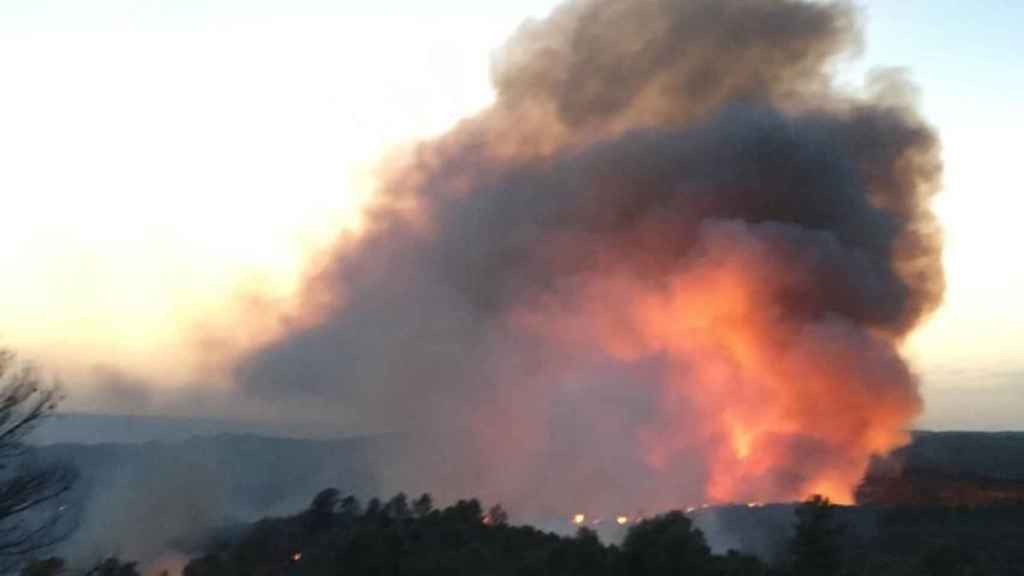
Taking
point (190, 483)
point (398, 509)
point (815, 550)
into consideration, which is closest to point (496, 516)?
point (398, 509)

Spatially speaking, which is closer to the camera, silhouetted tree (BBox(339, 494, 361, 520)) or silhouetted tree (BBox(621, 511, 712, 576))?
silhouetted tree (BBox(621, 511, 712, 576))

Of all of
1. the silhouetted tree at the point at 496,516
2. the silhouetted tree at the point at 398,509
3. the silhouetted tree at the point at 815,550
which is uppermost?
the silhouetted tree at the point at 398,509

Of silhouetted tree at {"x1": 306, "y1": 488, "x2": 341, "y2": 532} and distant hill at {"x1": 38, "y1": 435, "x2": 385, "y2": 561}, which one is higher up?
distant hill at {"x1": 38, "y1": 435, "x2": 385, "y2": 561}

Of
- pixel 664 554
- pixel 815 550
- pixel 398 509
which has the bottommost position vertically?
pixel 815 550

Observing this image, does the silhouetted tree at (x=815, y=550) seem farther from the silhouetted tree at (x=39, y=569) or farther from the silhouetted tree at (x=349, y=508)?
the silhouetted tree at (x=349, y=508)

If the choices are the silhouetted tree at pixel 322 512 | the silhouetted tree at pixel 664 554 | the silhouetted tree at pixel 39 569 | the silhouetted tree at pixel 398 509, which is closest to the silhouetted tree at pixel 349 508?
the silhouetted tree at pixel 322 512

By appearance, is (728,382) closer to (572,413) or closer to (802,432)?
(802,432)

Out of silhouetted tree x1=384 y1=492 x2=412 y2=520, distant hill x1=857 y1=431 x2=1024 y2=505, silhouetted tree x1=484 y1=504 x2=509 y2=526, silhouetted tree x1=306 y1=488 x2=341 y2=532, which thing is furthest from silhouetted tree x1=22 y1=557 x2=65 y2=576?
distant hill x1=857 y1=431 x2=1024 y2=505

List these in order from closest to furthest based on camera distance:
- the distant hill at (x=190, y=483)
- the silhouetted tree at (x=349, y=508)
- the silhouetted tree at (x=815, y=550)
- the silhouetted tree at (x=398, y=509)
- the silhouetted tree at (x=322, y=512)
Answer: the silhouetted tree at (x=815, y=550), the silhouetted tree at (x=398, y=509), the silhouetted tree at (x=322, y=512), the silhouetted tree at (x=349, y=508), the distant hill at (x=190, y=483)

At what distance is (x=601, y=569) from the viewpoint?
22844mm

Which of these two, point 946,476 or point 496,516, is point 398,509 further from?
point 946,476

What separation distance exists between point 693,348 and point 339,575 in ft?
106

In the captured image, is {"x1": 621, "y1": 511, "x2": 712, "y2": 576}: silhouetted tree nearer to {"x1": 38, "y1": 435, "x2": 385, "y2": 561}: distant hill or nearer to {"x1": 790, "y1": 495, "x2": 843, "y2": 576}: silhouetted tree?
{"x1": 790, "y1": 495, "x2": 843, "y2": 576}: silhouetted tree

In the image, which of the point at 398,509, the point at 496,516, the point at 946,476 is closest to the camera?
the point at 496,516
